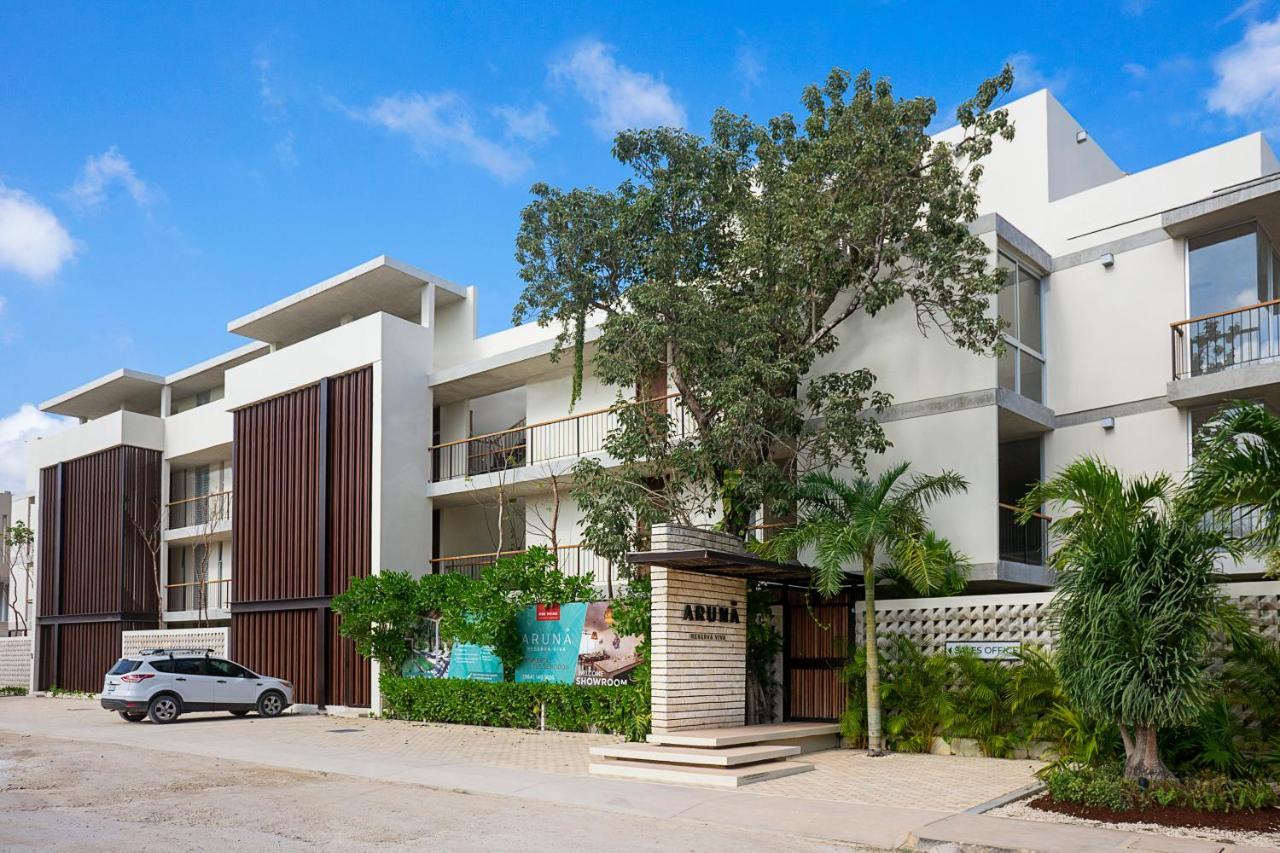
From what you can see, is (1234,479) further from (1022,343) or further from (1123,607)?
(1022,343)

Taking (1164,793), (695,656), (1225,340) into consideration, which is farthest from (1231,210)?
(695,656)

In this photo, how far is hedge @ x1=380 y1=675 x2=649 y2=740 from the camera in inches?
706

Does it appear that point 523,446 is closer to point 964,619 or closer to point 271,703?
point 271,703

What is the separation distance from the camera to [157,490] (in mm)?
34594

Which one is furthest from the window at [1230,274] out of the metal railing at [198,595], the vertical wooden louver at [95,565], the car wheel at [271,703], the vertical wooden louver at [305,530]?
the vertical wooden louver at [95,565]

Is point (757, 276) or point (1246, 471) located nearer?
point (1246, 471)

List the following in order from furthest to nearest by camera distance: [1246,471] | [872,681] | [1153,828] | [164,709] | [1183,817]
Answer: [164,709]
[872,681]
[1246,471]
[1183,817]
[1153,828]

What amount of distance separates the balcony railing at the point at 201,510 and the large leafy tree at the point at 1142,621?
2627cm

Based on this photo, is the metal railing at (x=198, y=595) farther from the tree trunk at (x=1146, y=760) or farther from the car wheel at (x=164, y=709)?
the tree trunk at (x=1146, y=760)

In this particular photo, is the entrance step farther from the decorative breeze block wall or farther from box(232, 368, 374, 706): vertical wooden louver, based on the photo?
the decorative breeze block wall

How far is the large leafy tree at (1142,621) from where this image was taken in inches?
417

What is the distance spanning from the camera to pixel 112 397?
1517 inches

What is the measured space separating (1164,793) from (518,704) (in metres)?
11.8

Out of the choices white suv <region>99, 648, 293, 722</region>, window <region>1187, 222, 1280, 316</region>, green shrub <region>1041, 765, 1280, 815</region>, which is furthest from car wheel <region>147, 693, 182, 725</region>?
window <region>1187, 222, 1280, 316</region>
